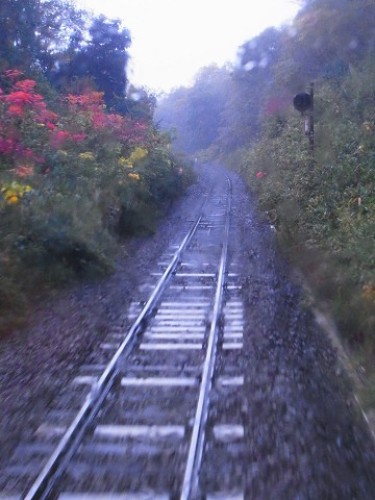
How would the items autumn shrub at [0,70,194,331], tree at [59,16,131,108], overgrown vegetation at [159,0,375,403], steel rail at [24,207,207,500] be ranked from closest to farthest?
steel rail at [24,207,207,500] → overgrown vegetation at [159,0,375,403] → autumn shrub at [0,70,194,331] → tree at [59,16,131,108]

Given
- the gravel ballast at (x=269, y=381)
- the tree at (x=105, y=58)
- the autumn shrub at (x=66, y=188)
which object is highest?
the tree at (x=105, y=58)

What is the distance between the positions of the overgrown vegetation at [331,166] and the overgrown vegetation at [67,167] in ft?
15.8

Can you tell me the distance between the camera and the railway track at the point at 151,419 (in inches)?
196

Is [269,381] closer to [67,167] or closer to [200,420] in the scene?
[200,420]

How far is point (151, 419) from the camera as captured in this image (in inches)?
246

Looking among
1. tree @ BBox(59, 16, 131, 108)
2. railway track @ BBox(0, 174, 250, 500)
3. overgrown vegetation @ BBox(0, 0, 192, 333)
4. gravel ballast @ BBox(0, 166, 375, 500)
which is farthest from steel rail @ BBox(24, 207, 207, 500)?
tree @ BBox(59, 16, 131, 108)

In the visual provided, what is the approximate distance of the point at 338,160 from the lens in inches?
659

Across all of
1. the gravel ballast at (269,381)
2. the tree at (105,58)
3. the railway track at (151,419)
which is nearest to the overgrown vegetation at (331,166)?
the gravel ballast at (269,381)

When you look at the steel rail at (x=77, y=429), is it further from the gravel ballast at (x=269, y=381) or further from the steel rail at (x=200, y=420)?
the steel rail at (x=200, y=420)

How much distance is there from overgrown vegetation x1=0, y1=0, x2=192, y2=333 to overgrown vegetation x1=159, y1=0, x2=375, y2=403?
4.80 metres

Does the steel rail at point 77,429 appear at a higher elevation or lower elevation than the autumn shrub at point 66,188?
lower

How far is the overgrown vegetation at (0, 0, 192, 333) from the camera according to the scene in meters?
11.8

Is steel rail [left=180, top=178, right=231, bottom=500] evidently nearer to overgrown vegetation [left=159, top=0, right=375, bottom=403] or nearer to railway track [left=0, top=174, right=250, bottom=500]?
railway track [left=0, top=174, right=250, bottom=500]

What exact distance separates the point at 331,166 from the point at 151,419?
12.3 metres
